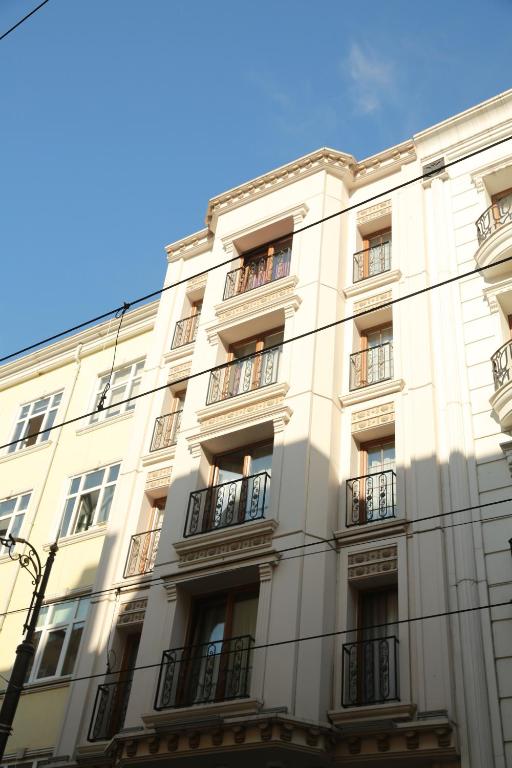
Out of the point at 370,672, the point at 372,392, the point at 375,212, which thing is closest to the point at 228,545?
the point at 370,672

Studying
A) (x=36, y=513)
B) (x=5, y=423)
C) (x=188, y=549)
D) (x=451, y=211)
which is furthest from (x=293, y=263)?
(x=5, y=423)

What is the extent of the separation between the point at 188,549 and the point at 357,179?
1079 cm

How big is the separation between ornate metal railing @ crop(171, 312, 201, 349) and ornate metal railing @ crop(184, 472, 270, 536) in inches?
209

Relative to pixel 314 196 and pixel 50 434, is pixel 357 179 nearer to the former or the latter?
pixel 314 196

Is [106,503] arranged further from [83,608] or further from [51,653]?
[51,653]

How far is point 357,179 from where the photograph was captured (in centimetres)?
2189

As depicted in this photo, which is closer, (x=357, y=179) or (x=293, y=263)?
(x=293, y=263)

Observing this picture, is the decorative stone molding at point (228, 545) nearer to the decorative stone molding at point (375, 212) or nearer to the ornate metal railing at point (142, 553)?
the ornate metal railing at point (142, 553)

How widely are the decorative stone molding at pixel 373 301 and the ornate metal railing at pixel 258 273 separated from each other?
2.30 meters

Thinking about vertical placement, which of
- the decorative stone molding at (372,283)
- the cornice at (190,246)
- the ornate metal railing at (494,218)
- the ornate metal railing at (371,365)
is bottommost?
the ornate metal railing at (371,365)

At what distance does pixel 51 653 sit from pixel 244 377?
283 inches

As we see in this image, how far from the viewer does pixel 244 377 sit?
1909 centimetres

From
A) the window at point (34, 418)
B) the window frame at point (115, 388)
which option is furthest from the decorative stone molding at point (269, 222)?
the window at point (34, 418)

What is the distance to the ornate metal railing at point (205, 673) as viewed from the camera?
1438 centimetres
